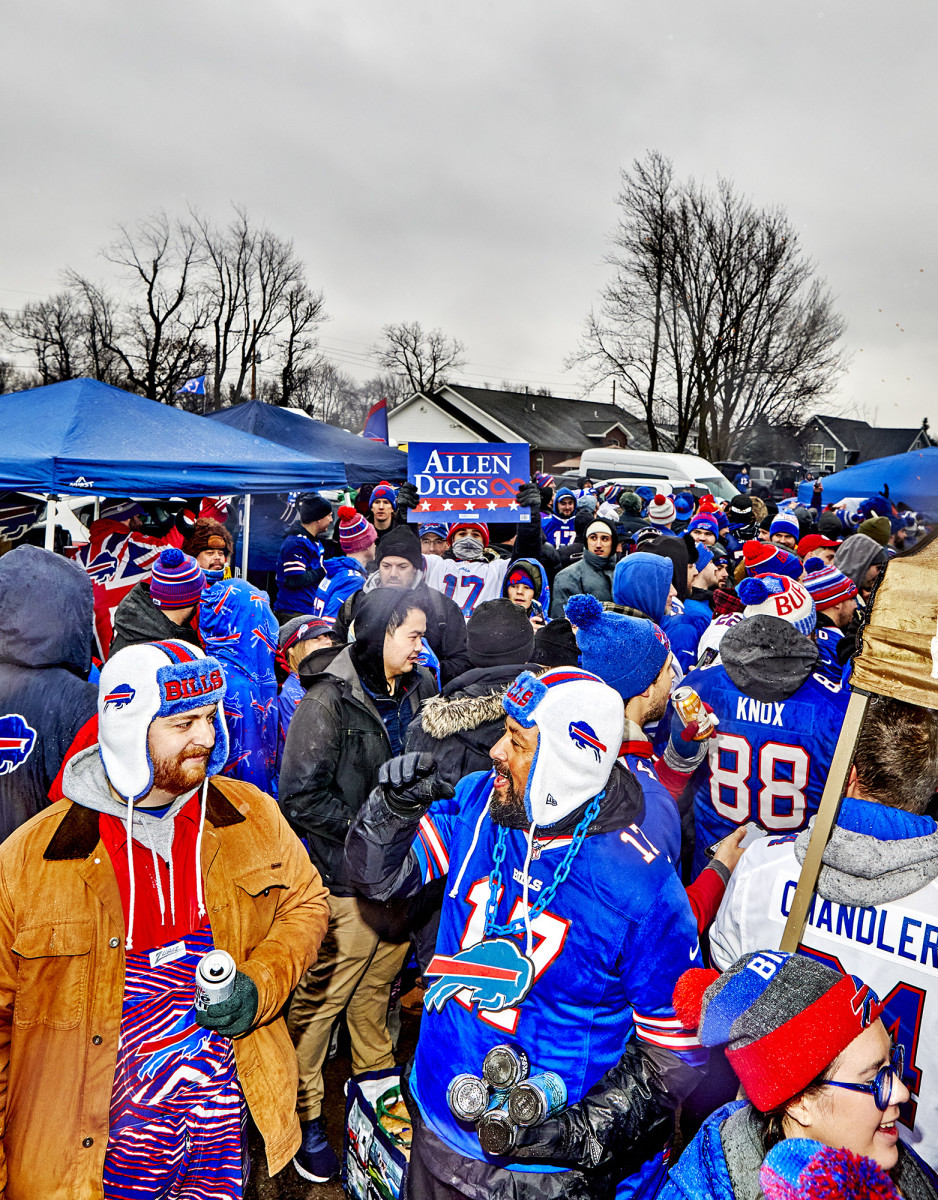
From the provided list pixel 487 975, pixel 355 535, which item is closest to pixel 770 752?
pixel 487 975

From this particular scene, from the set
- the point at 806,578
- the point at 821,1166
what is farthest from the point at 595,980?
the point at 806,578

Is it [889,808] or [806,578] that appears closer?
[889,808]

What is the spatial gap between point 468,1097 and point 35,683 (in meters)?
2.21

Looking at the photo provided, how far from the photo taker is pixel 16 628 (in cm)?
311

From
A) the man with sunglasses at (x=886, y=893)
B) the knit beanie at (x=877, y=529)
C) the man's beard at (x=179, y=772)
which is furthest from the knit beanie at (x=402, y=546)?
the knit beanie at (x=877, y=529)

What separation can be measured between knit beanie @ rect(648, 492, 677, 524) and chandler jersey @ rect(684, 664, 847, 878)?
7.65 metres

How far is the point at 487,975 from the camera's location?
2020 mm

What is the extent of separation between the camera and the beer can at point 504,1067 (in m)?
1.89

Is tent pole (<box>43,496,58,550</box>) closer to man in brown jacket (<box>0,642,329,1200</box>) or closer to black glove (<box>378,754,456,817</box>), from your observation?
man in brown jacket (<box>0,642,329,1200</box>)

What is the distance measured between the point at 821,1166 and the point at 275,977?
1442 mm

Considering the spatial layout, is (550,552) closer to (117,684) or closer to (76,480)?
(76,480)

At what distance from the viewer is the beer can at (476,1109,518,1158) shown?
1755mm

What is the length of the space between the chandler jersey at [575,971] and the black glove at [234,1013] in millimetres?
442

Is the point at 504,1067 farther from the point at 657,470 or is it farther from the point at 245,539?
the point at 657,470
